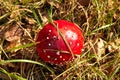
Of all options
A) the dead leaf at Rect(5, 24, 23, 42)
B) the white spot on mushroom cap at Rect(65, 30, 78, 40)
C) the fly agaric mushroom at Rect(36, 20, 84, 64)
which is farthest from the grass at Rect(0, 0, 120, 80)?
the white spot on mushroom cap at Rect(65, 30, 78, 40)

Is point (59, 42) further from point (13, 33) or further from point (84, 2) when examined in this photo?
point (84, 2)

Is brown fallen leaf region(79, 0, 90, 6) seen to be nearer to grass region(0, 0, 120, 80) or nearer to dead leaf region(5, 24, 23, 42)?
grass region(0, 0, 120, 80)

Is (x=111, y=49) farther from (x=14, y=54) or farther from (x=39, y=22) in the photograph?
(x=14, y=54)

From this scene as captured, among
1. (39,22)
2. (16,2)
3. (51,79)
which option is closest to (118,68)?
(51,79)

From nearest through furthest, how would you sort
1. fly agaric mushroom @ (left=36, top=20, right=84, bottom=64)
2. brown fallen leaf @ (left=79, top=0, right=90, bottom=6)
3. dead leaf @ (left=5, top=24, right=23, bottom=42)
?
1. fly agaric mushroom @ (left=36, top=20, right=84, bottom=64)
2. dead leaf @ (left=5, top=24, right=23, bottom=42)
3. brown fallen leaf @ (left=79, top=0, right=90, bottom=6)

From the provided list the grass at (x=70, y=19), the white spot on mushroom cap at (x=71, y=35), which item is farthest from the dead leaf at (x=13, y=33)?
the white spot on mushroom cap at (x=71, y=35)

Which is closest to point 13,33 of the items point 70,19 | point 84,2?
point 70,19

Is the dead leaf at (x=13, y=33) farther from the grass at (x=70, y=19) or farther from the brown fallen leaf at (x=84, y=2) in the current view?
the brown fallen leaf at (x=84, y=2)
